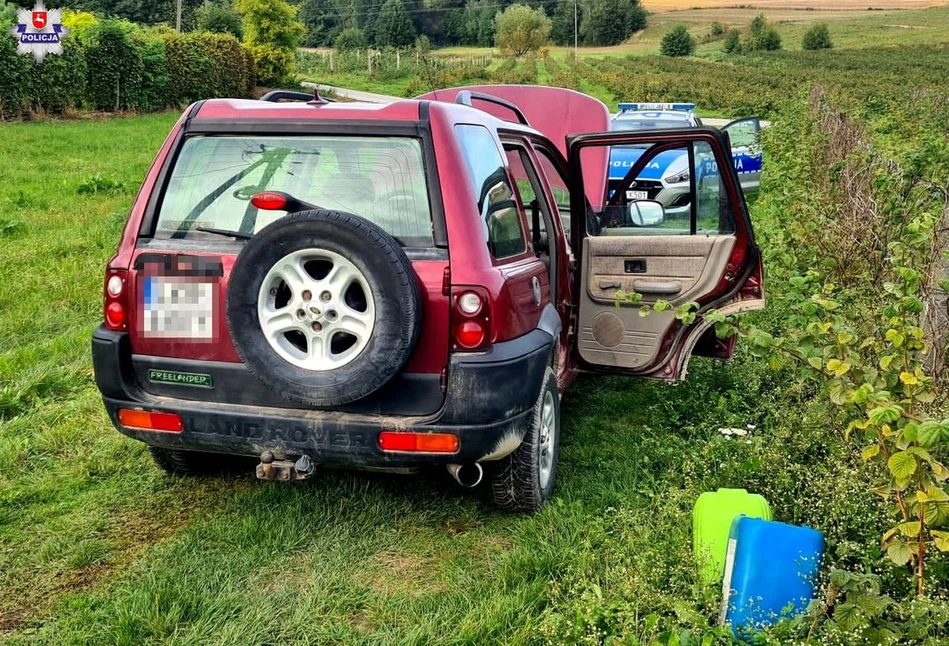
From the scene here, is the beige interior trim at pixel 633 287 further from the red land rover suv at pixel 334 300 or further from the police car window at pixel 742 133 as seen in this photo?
the police car window at pixel 742 133

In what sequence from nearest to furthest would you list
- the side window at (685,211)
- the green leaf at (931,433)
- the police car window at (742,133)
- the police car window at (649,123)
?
1. the green leaf at (931,433)
2. the side window at (685,211)
3. the police car window at (742,133)
4. the police car window at (649,123)

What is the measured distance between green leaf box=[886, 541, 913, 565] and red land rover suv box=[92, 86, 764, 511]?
4.40ft

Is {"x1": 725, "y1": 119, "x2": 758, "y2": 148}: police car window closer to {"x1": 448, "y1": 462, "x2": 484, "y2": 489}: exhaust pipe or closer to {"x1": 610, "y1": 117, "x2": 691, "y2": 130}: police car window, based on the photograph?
{"x1": 610, "y1": 117, "x2": 691, "y2": 130}: police car window

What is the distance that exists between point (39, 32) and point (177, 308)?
22.3 m

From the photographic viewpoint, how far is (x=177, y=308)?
321 centimetres

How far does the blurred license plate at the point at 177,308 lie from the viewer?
3174 millimetres

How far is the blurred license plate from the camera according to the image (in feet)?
10.4

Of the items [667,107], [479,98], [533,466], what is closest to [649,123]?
[667,107]

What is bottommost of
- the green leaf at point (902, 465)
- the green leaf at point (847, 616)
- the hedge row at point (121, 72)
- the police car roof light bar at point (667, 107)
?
the green leaf at point (847, 616)

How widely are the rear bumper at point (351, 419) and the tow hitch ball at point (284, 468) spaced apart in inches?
1.9

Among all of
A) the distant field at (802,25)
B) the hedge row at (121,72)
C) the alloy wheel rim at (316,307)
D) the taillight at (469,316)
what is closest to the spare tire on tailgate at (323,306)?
the alloy wheel rim at (316,307)

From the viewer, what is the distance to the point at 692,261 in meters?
4.62

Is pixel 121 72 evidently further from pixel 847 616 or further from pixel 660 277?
pixel 847 616

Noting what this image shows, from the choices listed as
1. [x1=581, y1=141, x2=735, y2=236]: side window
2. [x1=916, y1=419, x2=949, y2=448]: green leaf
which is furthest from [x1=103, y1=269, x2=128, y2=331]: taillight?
[x1=916, y1=419, x2=949, y2=448]: green leaf
